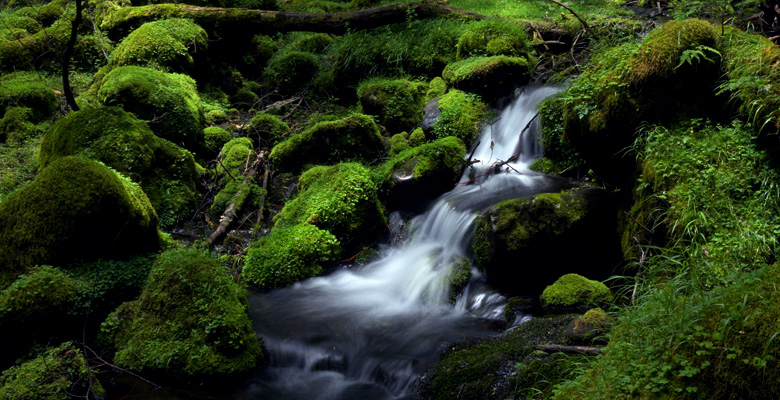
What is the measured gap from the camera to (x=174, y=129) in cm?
1044

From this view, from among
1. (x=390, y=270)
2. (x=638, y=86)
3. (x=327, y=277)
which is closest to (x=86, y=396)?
(x=327, y=277)

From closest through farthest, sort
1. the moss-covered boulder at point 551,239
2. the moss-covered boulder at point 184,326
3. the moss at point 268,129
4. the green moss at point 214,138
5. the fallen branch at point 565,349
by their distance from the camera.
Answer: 1. the fallen branch at point 565,349
2. the moss-covered boulder at point 184,326
3. the moss-covered boulder at point 551,239
4. the green moss at point 214,138
5. the moss at point 268,129

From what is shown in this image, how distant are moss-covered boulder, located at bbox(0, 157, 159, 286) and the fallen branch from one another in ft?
17.4

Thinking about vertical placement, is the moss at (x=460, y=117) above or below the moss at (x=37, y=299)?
above

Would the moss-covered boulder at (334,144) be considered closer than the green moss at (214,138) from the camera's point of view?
Yes

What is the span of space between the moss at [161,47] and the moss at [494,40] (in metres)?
7.25

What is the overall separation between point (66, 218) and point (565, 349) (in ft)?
18.9

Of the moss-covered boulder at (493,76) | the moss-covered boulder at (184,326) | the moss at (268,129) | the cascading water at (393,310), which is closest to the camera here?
the moss-covered boulder at (184,326)

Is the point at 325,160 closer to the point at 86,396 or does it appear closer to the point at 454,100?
the point at 454,100

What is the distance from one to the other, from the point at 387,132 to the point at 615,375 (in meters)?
8.50

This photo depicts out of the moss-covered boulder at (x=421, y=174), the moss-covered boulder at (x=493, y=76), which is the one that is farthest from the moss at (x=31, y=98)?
the moss-covered boulder at (x=493, y=76)

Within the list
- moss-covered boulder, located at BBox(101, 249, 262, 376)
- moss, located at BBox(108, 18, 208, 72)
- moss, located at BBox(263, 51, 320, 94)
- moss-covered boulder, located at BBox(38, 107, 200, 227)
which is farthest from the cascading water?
moss, located at BBox(108, 18, 208, 72)

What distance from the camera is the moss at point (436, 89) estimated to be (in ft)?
36.2

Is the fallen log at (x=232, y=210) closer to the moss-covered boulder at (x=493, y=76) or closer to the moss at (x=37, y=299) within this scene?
the moss at (x=37, y=299)
